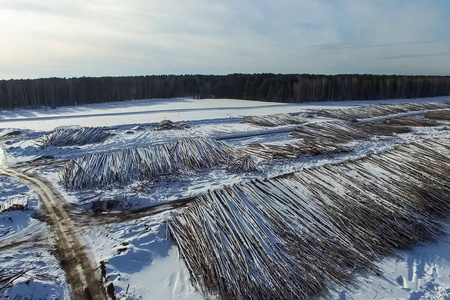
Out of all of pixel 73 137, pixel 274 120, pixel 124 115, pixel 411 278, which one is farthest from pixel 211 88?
pixel 411 278

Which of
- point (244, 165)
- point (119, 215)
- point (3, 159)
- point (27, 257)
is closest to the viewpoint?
point (27, 257)

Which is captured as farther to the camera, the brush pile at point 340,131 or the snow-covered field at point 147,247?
the brush pile at point 340,131

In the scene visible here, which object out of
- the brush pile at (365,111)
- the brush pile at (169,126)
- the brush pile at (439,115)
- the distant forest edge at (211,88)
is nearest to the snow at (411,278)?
the brush pile at (169,126)

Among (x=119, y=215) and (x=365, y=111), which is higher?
(x=365, y=111)

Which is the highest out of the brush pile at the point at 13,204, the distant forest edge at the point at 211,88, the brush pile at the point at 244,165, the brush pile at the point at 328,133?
the distant forest edge at the point at 211,88

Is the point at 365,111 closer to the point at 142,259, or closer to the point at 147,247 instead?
the point at 147,247

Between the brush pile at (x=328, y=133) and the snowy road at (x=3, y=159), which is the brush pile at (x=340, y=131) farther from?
the snowy road at (x=3, y=159)
